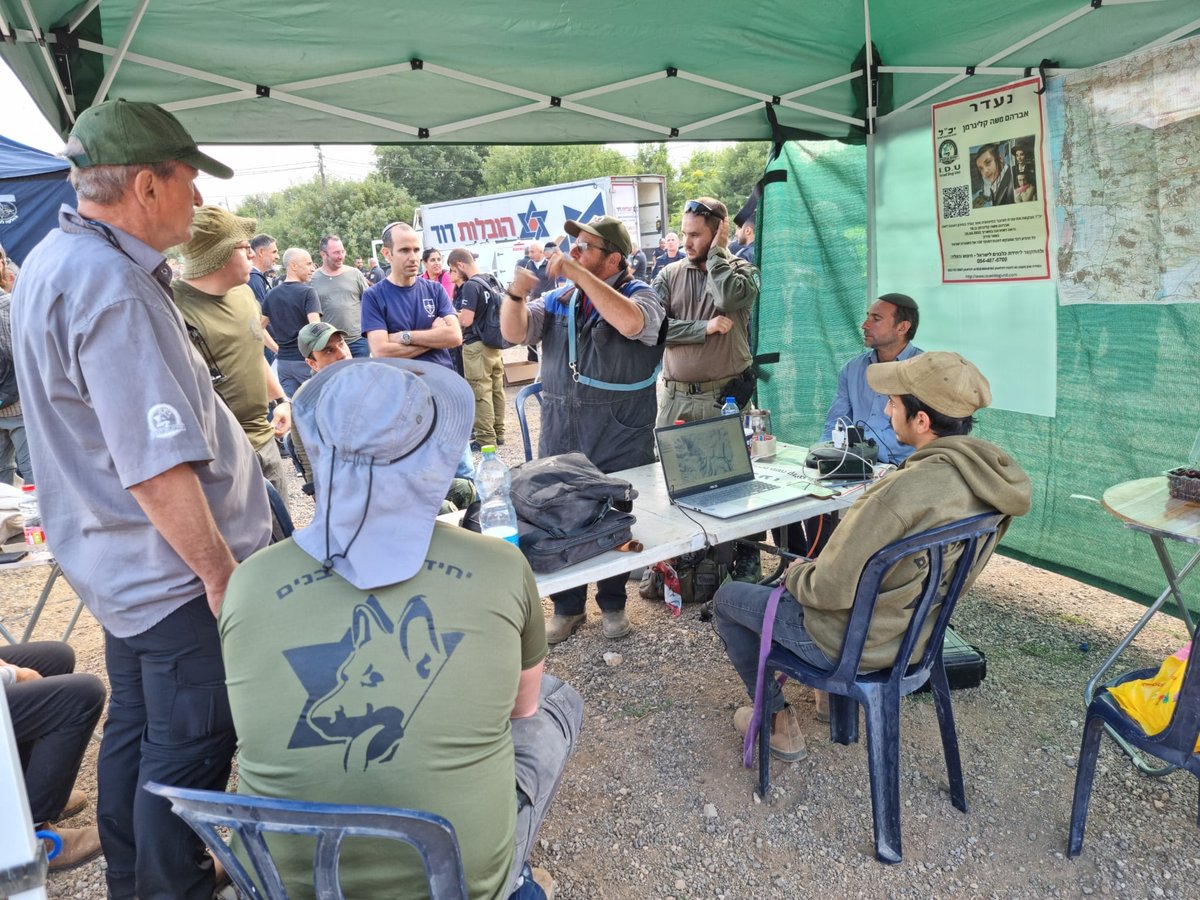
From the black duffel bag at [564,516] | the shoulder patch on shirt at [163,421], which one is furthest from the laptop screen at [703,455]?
the shoulder patch on shirt at [163,421]

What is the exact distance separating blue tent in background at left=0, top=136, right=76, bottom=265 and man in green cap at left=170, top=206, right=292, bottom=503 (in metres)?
4.60

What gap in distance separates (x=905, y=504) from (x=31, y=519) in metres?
2.91

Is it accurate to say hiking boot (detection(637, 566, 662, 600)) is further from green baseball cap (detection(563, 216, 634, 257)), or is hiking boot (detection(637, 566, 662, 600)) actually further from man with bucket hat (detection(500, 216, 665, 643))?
green baseball cap (detection(563, 216, 634, 257))

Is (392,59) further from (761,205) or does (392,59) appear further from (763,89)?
(761,205)

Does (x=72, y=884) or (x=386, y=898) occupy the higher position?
(x=386, y=898)

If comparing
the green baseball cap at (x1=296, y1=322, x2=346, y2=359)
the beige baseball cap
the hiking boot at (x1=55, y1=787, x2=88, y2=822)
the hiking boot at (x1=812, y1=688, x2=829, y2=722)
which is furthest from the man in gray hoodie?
the green baseball cap at (x1=296, y1=322, x2=346, y2=359)

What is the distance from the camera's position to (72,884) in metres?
2.21

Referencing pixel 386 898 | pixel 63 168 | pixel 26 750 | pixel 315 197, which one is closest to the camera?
pixel 386 898

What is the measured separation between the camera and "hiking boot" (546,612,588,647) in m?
3.57

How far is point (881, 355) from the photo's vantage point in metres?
3.53

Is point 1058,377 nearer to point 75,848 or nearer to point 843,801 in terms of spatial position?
point 843,801

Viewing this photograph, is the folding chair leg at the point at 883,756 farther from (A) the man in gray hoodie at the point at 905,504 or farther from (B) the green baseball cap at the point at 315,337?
(B) the green baseball cap at the point at 315,337

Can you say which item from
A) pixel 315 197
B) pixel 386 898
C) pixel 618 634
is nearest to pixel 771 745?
pixel 618 634

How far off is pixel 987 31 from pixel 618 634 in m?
3.17
